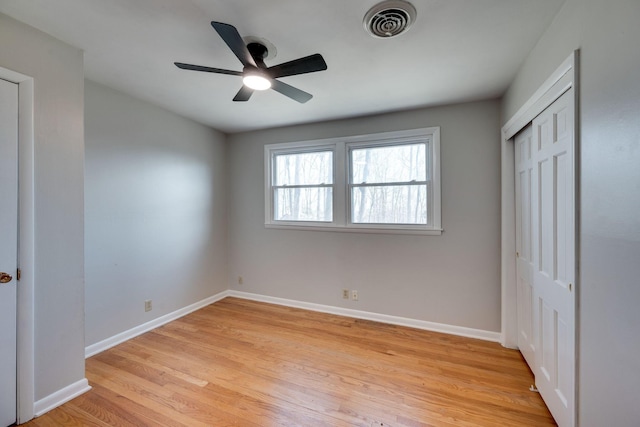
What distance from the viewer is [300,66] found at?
1592 millimetres

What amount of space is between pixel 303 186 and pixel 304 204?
250mm

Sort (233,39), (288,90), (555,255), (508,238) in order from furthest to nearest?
(508,238) < (288,90) < (555,255) < (233,39)

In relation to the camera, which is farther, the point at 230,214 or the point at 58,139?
the point at 230,214

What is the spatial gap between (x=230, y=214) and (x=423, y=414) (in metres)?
3.39

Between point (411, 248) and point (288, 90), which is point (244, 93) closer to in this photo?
point (288, 90)

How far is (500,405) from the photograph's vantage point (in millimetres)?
1784

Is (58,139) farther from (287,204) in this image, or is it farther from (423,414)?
(423,414)

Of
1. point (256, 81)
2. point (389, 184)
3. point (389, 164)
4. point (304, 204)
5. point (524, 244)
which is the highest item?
point (256, 81)

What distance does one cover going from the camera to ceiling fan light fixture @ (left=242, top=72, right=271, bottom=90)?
170cm

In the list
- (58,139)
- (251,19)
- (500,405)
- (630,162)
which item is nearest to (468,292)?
(500,405)

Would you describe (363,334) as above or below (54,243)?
below

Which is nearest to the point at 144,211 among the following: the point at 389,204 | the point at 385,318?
the point at 389,204

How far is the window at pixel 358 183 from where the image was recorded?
2.97 meters

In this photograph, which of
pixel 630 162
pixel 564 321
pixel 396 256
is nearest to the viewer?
pixel 630 162
